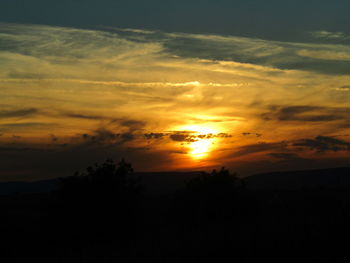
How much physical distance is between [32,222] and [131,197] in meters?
27.8

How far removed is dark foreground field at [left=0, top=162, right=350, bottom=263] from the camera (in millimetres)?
16984

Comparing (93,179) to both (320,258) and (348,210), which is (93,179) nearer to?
(348,210)

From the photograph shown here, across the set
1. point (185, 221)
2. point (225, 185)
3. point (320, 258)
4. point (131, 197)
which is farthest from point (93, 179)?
point (320, 258)

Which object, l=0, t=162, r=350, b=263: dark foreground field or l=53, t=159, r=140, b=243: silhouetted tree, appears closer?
l=0, t=162, r=350, b=263: dark foreground field

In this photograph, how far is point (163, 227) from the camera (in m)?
47.5

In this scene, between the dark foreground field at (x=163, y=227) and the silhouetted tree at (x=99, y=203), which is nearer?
the dark foreground field at (x=163, y=227)

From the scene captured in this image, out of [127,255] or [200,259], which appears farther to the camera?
[127,255]

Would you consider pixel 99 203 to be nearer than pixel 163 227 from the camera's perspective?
Yes

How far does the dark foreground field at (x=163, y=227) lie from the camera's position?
669 inches

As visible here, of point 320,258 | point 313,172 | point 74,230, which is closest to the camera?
point 320,258

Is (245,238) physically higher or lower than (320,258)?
higher

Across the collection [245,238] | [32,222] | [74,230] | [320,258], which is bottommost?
[320,258]

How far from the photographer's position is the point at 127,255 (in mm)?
19203

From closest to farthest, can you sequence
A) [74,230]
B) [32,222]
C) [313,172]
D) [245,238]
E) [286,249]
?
[286,249] < [245,238] < [74,230] < [32,222] < [313,172]
